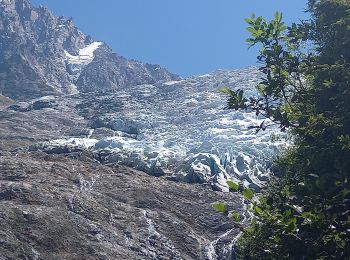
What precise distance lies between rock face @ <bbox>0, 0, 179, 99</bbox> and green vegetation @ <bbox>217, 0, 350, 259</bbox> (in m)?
117

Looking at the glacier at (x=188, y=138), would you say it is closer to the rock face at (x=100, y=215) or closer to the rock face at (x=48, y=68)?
the rock face at (x=100, y=215)

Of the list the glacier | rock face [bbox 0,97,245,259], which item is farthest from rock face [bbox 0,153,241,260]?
the glacier

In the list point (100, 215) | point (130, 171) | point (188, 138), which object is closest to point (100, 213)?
point (100, 215)

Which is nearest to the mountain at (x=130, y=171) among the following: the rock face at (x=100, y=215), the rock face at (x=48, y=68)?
the rock face at (x=100, y=215)

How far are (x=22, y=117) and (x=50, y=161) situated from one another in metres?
29.1

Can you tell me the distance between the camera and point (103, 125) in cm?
6756

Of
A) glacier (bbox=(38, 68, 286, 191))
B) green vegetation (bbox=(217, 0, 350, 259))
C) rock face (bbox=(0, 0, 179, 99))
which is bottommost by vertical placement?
green vegetation (bbox=(217, 0, 350, 259))

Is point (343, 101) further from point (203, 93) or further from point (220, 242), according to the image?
point (203, 93)

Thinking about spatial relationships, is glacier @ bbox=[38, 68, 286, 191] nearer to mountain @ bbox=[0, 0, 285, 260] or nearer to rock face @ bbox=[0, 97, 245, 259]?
mountain @ bbox=[0, 0, 285, 260]

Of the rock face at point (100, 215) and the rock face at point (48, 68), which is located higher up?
the rock face at point (48, 68)

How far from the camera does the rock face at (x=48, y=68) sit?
458ft

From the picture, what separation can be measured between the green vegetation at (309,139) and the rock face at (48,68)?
385 ft

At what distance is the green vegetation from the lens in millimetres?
8227

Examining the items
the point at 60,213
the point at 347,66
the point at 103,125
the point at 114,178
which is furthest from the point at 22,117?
the point at 347,66
